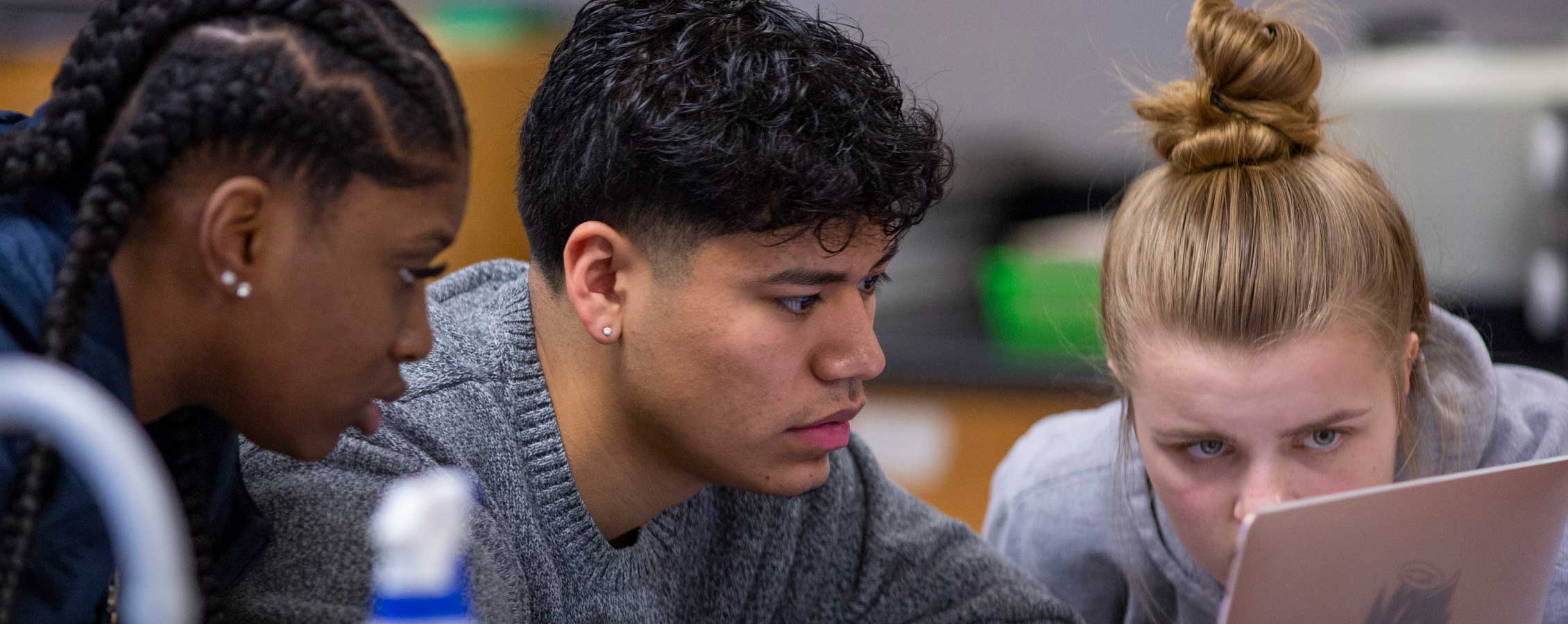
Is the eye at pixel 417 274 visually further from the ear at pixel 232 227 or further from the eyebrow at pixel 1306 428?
the eyebrow at pixel 1306 428

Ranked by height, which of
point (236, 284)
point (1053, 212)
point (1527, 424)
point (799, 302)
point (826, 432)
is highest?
point (236, 284)

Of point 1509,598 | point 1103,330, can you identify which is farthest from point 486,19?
point 1509,598

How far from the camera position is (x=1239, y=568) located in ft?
3.00

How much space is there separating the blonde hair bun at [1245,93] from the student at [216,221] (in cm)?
69

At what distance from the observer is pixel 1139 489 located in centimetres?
137

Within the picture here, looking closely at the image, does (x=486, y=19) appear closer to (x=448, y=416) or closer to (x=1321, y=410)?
(x=448, y=416)

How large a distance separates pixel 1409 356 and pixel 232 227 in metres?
0.94

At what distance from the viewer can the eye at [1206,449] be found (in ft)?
3.75

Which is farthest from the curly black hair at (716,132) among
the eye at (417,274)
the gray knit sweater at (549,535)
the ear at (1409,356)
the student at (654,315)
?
the ear at (1409,356)

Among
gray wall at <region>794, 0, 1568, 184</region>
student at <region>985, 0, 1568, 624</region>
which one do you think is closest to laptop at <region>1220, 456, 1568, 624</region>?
student at <region>985, 0, 1568, 624</region>

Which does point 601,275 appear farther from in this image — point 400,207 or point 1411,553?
point 1411,553

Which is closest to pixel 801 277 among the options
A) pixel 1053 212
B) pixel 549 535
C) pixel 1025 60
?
pixel 549 535

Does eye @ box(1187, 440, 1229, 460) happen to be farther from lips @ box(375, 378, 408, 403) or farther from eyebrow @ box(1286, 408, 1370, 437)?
lips @ box(375, 378, 408, 403)

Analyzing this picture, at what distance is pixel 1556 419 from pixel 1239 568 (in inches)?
23.6
